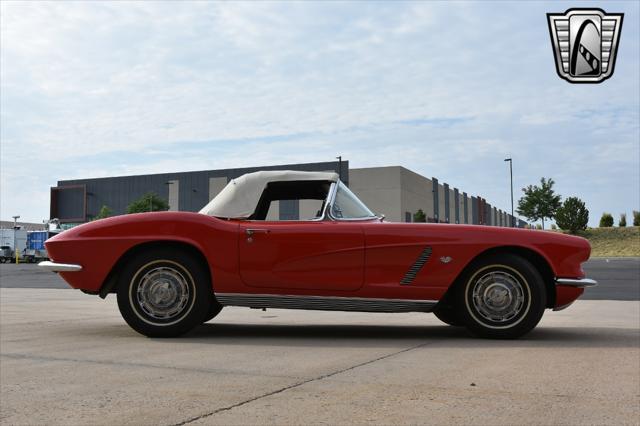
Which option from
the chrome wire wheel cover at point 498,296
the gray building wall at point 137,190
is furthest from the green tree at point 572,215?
the chrome wire wheel cover at point 498,296

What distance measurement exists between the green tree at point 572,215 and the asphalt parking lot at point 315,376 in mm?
57474

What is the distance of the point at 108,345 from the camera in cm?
489

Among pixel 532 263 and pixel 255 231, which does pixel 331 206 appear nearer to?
pixel 255 231

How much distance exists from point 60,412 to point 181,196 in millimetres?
69395

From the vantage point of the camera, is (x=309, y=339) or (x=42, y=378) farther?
(x=309, y=339)

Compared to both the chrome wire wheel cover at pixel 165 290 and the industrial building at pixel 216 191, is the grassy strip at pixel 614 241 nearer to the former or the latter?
the industrial building at pixel 216 191

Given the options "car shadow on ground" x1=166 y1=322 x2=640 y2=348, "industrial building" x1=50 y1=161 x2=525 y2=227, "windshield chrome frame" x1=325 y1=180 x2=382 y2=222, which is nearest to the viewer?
"car shadow on ground" x1=166 y1=322 x2=640 y2=348

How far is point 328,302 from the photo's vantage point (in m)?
5.31

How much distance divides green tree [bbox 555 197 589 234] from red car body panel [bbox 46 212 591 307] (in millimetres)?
58491

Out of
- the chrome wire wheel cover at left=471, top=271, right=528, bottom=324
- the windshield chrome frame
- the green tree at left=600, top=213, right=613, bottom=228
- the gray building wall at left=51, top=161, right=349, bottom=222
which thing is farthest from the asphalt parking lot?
the green tree at left=600, top=213, right=613, bottom=228

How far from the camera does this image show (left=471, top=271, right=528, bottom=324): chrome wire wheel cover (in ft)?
17.6

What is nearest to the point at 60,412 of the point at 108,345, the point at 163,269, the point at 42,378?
the point at 42,378

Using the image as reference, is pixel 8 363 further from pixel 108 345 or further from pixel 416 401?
pixel 416 401

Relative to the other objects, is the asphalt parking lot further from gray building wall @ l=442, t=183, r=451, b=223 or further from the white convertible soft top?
gray building wall @ l=442, t=183, r=451, b=223
